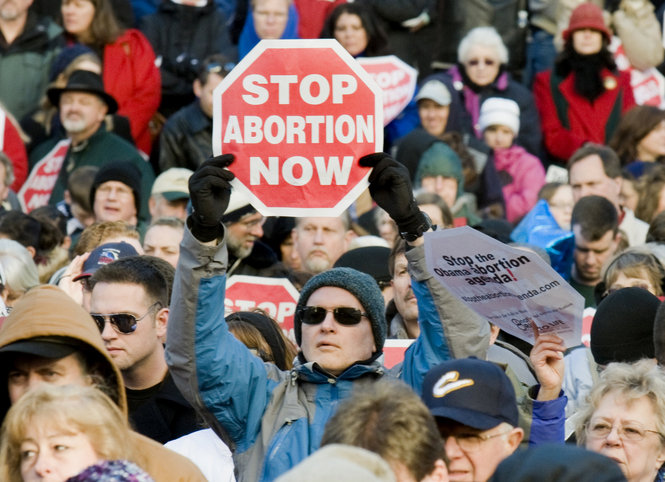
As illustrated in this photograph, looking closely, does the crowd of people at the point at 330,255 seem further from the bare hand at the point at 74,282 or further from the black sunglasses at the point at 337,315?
the bare hand at the point at 74,282

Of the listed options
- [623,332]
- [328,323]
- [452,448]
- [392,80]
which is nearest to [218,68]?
[392,80]

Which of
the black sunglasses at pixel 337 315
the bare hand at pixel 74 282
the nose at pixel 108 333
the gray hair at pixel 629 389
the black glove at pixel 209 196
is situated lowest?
the bare hand at pixel 74 282

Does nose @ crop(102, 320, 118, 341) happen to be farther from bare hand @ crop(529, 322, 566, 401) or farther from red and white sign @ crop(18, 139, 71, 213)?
red and white sign @ crop(18, 139, 71, 213)

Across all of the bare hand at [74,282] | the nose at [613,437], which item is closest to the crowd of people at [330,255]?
the nose at [613,437]

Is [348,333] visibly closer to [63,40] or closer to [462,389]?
[462,389]

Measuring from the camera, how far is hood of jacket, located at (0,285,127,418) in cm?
545

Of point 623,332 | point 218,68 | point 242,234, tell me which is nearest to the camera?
A: point 623,332

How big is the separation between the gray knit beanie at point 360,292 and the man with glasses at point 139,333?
874 millimetres

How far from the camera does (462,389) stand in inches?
202

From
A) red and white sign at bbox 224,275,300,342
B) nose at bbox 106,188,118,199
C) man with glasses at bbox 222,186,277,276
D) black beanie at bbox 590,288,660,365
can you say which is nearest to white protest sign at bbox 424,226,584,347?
black beanie at bbox 590,288,660,365

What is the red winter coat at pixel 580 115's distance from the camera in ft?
47.2

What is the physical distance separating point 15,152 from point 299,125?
23.0 ft

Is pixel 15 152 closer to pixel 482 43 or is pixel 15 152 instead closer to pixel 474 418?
pixel 482 43

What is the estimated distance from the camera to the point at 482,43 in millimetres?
14086
